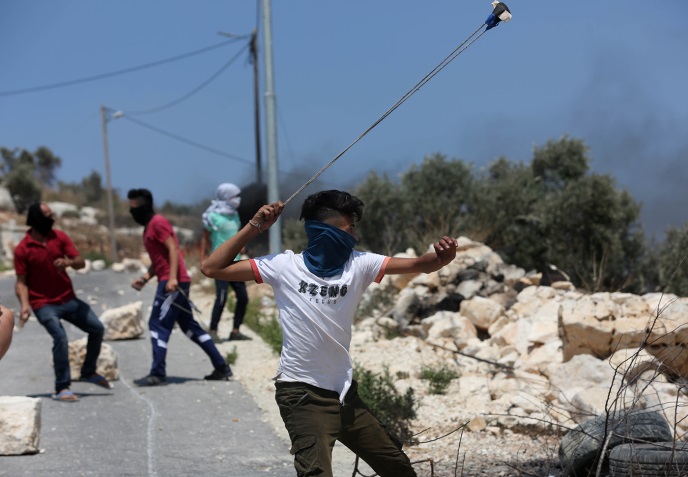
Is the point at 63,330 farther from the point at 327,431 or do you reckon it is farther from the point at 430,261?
the point at 430,261

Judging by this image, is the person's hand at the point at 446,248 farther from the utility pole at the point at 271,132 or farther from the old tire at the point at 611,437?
the utility pole at the point at 271,132

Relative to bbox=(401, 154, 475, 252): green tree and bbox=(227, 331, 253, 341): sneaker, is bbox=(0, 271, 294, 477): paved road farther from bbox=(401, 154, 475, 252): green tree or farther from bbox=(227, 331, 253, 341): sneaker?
bbox=(401, 154, 475, 252): green tree

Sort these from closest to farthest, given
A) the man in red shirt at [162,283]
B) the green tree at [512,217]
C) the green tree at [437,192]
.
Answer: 1. the man in red shirt at [162,283]
2. the green tree at [512,217]
3. the green tree at [437,192]

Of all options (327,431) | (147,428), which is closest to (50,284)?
(147,428)

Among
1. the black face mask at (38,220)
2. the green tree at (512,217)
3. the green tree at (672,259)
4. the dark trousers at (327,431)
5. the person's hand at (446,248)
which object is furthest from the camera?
the green tree at (512,217)

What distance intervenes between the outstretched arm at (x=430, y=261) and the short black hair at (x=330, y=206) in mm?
302

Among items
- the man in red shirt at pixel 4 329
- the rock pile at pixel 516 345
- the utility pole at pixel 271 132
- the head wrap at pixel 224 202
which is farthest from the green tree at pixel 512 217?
the man in red shirt at pixel 4 329

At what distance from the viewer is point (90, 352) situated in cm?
870

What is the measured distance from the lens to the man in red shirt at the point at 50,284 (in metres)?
8.09

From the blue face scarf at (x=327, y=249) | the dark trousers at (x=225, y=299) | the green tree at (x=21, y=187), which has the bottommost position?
the green tree at (x=21, y=187)

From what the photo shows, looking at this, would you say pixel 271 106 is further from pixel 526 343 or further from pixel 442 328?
pixel 526 343

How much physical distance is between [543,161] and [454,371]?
10078 mm

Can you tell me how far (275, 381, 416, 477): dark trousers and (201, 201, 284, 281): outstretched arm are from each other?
0.57 metres

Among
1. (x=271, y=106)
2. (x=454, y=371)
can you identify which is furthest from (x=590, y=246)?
(x=454, y=371)
